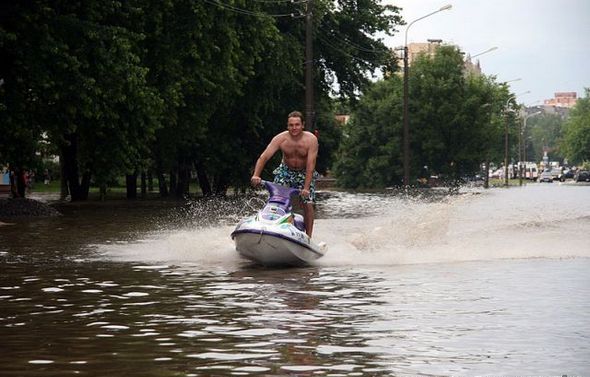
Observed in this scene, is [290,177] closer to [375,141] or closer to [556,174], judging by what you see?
[375,141]

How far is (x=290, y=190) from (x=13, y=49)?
17737 millimetres

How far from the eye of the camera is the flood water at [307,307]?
8172mm

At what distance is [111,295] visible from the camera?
41.4 ft

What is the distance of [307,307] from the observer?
11.5 m

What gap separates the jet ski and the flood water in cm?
24

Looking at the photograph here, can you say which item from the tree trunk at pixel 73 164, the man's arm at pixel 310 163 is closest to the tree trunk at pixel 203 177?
the tree trunk at pixel 73 164

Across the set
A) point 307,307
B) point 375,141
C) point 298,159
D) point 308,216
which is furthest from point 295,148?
point 375,141

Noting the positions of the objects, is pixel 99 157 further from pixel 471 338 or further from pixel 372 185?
pixel 372 185

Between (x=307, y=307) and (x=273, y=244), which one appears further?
(x=273, y=244)

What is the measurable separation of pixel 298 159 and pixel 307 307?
5741 mm

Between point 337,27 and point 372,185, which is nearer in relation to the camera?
point 337,27

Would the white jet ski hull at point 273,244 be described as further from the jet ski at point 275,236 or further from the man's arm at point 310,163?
the man's arm at point 310,163

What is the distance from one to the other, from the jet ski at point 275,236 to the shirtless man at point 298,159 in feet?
1.08

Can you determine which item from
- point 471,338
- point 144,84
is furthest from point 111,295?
point 144,84
